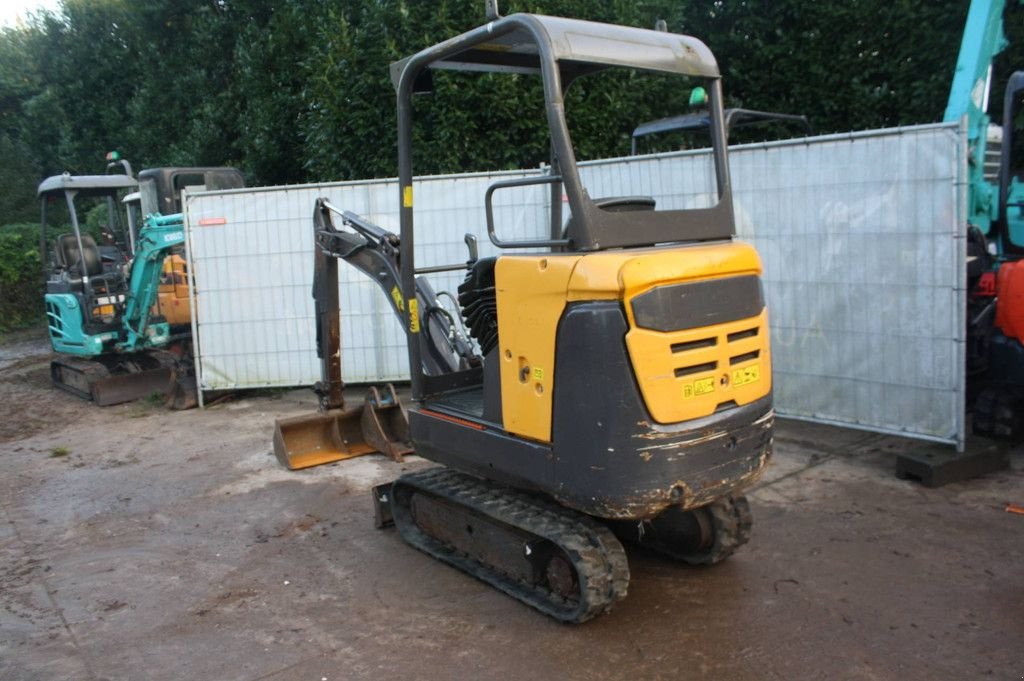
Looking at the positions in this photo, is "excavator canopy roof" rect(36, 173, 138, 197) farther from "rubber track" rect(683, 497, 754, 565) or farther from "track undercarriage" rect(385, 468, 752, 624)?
"rubber track" rect(683, 497, 754, 565)

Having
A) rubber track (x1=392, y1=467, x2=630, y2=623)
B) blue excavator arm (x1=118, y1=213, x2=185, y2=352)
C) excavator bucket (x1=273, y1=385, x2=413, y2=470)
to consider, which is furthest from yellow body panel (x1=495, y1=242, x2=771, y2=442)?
blue excavator arm (x1=118, y1=213, x2=185, y2=352)

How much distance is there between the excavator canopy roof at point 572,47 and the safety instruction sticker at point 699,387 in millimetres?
1491

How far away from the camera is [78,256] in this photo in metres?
10.9

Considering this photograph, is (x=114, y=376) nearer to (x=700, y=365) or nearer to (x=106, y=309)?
(x=106, y=309)

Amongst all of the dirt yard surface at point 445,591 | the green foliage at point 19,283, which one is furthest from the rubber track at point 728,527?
the green foliage at point 19,283

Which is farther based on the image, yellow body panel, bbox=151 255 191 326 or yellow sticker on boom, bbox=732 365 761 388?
yellow body panel, bbox=151 255 191 326

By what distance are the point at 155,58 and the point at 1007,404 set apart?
1840 centimetres

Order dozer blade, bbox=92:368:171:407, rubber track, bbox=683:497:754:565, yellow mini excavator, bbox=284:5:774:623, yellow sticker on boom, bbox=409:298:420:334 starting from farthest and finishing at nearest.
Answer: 1. dozer blade, bbox=92:368:171:407
2. yellow sticker on boom, bbox=409:298:420:334
3. rubber track, bbox=683:497:754:565
4. yellow mini excavator, bbox=284:5:774:623

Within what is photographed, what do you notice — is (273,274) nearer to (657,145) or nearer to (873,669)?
(657,145)

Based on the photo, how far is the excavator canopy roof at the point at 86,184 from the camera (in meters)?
10.7

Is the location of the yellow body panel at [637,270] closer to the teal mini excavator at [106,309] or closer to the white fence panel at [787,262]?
the white fence panel at [787,262]

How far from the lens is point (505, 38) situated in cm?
417

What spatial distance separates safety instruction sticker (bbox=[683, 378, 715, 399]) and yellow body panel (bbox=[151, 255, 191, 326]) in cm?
830

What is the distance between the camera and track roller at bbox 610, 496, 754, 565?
464cm
